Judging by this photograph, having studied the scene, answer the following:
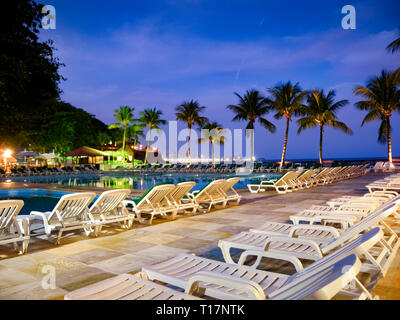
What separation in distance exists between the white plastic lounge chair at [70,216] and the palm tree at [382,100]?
2471 centimetres

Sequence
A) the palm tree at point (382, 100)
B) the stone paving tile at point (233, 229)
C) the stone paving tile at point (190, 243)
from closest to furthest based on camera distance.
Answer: the stone paving tile at point (190, 243), the stone paving tile at point (233, 229), the palm tree at point (382, 100)

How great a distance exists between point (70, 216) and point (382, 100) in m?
26.2

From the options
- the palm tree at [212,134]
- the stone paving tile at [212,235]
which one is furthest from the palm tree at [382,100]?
the stone paving tile at [212,235]

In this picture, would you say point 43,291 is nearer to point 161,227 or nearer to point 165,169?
point 161,227

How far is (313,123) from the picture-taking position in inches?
1178

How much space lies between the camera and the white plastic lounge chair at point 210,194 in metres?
7.75

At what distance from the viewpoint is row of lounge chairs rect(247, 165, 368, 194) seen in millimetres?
11617

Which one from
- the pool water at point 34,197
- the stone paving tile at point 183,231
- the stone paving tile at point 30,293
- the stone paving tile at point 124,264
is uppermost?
the stone paving tile at point 30,293

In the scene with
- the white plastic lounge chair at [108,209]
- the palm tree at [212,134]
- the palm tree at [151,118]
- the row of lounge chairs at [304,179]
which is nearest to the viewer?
the white plastic lounge chair at [108,209]

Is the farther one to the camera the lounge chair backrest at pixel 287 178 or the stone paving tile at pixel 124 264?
the lounge chair backrest at pixel 287 178

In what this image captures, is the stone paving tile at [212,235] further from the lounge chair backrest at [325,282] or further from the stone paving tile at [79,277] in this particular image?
the lounge chair backrest at [325,282]

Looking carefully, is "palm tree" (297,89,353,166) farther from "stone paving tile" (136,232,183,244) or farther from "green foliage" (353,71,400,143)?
"stone paving tile" (136,232,183,244)
